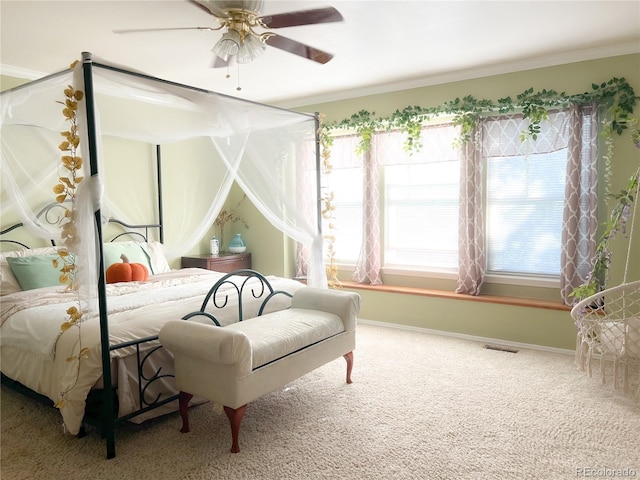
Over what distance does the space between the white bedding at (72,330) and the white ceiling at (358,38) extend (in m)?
1.57

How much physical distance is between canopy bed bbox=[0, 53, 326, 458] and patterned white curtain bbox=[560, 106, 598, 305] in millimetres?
2281

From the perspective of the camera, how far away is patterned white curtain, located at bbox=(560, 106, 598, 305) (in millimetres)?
4039

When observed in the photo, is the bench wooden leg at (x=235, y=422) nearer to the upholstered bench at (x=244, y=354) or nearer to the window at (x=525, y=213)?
the upholstered bench at (x=244, y=354)

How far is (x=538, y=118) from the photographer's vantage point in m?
4.21

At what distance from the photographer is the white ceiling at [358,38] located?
3.01m

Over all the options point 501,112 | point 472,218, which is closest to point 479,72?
point 501,112

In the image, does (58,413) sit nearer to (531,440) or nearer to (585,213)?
(531,440)

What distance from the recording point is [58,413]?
120 inches

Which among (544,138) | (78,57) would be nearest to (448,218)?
(544,138)

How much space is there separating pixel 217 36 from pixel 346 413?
9.51ft

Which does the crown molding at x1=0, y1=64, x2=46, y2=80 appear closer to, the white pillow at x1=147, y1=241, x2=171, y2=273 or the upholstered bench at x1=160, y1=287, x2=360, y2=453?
the white pillow at x1=147, y1=241, x2=171, y2=273

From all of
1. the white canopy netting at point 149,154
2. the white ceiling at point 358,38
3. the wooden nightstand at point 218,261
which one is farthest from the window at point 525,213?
the wooden nightstand at point 218,261

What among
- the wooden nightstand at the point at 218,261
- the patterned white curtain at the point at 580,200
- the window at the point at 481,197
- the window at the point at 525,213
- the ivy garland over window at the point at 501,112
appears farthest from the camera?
the wooden nightstand at the point at 218,261

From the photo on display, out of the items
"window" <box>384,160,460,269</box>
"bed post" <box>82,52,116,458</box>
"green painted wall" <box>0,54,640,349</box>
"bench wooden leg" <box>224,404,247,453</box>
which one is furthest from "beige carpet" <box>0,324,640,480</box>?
"window" <box>384,160,460,269</box>
